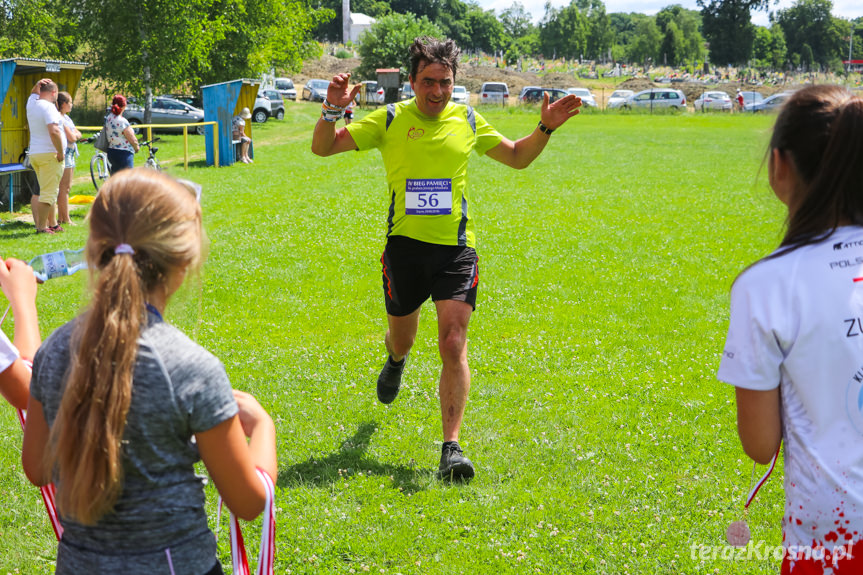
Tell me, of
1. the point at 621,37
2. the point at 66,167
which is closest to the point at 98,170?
the point at 66,167

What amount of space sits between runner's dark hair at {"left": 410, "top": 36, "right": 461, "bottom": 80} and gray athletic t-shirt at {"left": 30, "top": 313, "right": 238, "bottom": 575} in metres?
3.12

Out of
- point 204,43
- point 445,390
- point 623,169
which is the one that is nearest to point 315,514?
point 445,390

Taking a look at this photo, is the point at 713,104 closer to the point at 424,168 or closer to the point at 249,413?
the point at 424,168

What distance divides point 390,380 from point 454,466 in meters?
1.00

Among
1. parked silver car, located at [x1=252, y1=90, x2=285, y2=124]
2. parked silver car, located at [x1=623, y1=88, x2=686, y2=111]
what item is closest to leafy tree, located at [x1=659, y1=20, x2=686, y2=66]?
parked silver car, located at [x1=623, y1=88, x2=686, y2=111]

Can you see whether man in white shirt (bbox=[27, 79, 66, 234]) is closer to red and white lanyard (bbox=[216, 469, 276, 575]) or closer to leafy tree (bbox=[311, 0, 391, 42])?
red and white lanyard (bbox=[216, 469, 276, 575])

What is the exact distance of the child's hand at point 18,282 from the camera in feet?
7.36

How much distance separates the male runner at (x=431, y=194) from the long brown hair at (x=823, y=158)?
274 centimetres

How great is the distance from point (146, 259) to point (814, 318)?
4.99 ft

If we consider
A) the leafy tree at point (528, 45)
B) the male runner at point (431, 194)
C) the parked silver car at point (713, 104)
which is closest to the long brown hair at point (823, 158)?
the male runner at point (431, 194)

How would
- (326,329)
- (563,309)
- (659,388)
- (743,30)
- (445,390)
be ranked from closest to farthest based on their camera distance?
(445,390) < (659,388) < (326,329) < (563,309) < (743,30)

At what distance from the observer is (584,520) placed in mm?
4035

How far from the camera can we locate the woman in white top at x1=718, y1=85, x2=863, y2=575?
1.81 meters

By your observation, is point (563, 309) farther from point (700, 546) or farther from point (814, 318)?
point (814, 318)
